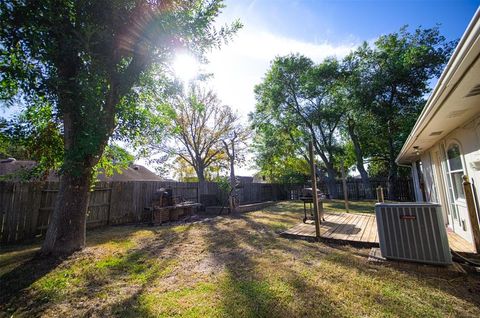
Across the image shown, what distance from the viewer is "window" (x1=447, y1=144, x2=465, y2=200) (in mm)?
4352

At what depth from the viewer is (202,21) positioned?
5.19 m

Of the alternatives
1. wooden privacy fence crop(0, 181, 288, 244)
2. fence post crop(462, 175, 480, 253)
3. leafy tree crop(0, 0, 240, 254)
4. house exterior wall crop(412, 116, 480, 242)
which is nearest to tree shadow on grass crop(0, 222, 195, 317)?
leafy tree crop(0, 0, 240, 254)

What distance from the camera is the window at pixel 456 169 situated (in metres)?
4.35

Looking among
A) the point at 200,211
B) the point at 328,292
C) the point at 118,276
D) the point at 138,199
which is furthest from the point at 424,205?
the point at 200,211

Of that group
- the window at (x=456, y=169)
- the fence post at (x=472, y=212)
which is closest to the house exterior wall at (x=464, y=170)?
the window at (x=456, y=169)

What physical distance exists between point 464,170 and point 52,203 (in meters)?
10.8

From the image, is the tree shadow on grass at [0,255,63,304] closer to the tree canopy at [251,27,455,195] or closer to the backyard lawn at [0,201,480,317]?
the backyard lawn at [0,201,480,317]

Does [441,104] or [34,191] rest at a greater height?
[441,104]

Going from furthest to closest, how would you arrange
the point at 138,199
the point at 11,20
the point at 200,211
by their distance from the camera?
→ the point at 200,211 < the point at 138,199 < the point at 11,20

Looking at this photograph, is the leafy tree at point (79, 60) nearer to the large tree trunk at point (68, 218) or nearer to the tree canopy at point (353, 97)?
the large tree trunk at point (68, 218)

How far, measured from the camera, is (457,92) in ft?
8.38

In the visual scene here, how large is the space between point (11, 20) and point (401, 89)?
66.1 ft

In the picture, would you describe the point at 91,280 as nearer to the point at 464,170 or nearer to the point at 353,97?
the point at 464,170

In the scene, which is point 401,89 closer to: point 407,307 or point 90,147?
point 407,307
